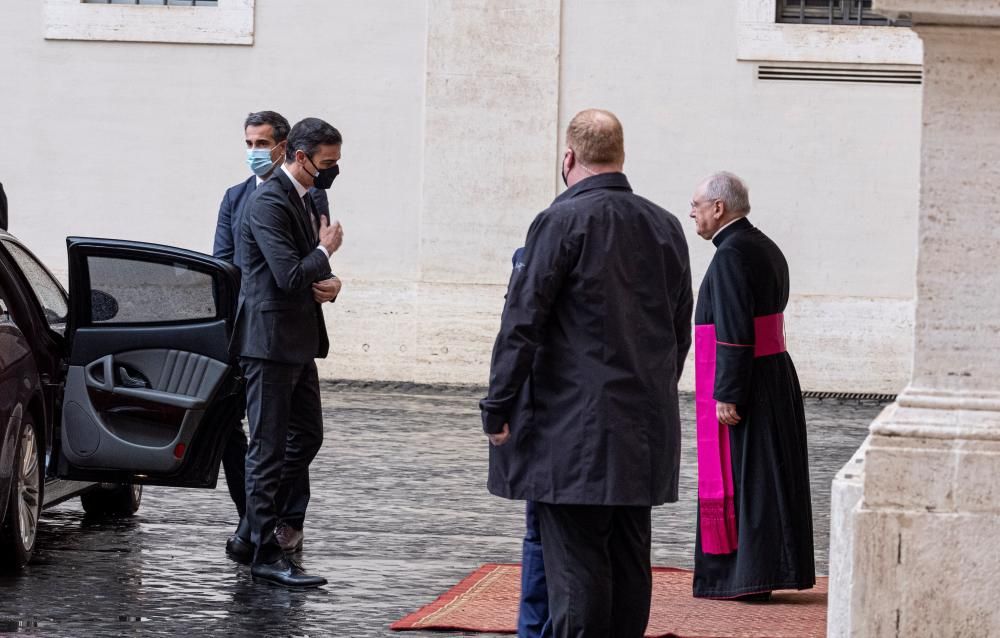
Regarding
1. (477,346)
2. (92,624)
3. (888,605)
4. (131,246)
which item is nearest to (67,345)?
(131,246)

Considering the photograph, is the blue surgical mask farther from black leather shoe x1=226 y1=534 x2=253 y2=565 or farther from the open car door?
black leather shoe x1=226 y1=534 x2=253 y2=565

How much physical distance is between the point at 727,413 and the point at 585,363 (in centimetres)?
218

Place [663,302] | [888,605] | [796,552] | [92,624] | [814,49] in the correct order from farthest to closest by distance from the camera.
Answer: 1. [814,49]
2. [796,552]
3. [92,624]
4. [663,302]
5. [888,605]

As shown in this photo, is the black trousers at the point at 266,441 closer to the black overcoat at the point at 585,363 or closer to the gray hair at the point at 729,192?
the gray hair at the point at 729,192

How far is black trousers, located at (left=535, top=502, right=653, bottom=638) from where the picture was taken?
542 centimetres

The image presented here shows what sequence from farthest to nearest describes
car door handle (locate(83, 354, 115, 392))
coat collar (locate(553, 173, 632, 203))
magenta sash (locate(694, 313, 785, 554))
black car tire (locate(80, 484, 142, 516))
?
black car tire (locate(80, 484, 142, 516))
car door handle (locate(83, 354, 115, 392))
magenta sash (locate(694, 313, 785, 554))
coat collar (locate(553, 173, 632, 203))

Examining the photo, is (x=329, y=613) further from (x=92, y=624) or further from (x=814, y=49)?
(x=814, y=49)

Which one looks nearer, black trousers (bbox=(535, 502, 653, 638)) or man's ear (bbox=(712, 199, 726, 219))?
black trousers (bbox=(535, 502, 653, 638))

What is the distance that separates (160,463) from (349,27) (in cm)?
1030

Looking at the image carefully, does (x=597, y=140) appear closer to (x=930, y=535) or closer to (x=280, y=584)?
(x=930, y=535)

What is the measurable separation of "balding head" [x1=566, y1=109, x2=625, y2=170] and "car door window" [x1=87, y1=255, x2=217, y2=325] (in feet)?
9.37

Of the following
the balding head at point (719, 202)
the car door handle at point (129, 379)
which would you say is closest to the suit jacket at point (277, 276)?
the car door handle at point (129, 379)

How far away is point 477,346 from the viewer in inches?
684

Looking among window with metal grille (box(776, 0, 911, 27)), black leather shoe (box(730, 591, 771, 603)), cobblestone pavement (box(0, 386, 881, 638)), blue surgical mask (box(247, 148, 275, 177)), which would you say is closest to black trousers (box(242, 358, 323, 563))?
cobblestone pavement (box(0, 386, 881, 638))
